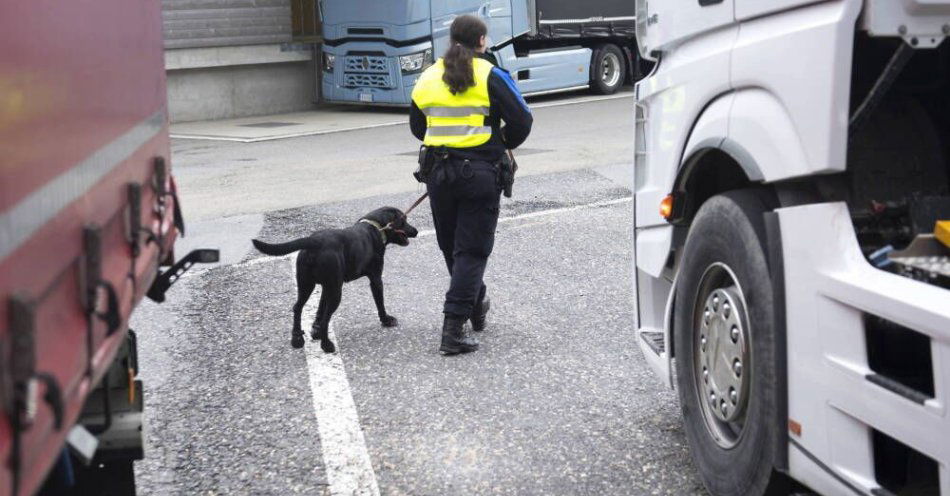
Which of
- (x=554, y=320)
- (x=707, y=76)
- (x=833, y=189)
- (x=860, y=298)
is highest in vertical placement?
(x=707, y=76)

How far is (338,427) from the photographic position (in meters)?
5.71

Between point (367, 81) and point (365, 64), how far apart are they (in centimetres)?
28

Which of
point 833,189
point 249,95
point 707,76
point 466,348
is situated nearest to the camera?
point 833,189

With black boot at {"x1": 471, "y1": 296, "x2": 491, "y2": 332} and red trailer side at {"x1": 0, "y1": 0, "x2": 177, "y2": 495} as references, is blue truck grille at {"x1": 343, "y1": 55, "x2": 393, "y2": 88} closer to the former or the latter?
black boot at {"x1": 471, "y1": 296, "x2": 491, "y2": 332}

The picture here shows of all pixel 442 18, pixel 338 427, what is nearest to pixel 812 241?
pixel 338 427

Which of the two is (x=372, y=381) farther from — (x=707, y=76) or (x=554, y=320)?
(x=707, y=76)

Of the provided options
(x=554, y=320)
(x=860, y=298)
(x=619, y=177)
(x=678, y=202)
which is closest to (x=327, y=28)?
(x=619, y=177)

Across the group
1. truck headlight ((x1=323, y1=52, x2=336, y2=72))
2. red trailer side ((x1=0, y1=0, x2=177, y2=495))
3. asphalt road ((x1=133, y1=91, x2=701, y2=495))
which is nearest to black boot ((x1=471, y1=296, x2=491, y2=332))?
asphalt road ((x1=133, y1=91, x2=701, y2=495))

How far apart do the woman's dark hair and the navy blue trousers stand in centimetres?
42

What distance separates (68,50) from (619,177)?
Result: 10.4 meters

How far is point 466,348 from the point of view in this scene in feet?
22.7

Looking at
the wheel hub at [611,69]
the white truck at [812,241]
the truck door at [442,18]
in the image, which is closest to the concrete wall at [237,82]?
the truck door at [442,18]

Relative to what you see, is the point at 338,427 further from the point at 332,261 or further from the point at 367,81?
the point at 367,81

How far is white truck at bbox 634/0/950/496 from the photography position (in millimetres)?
3377
